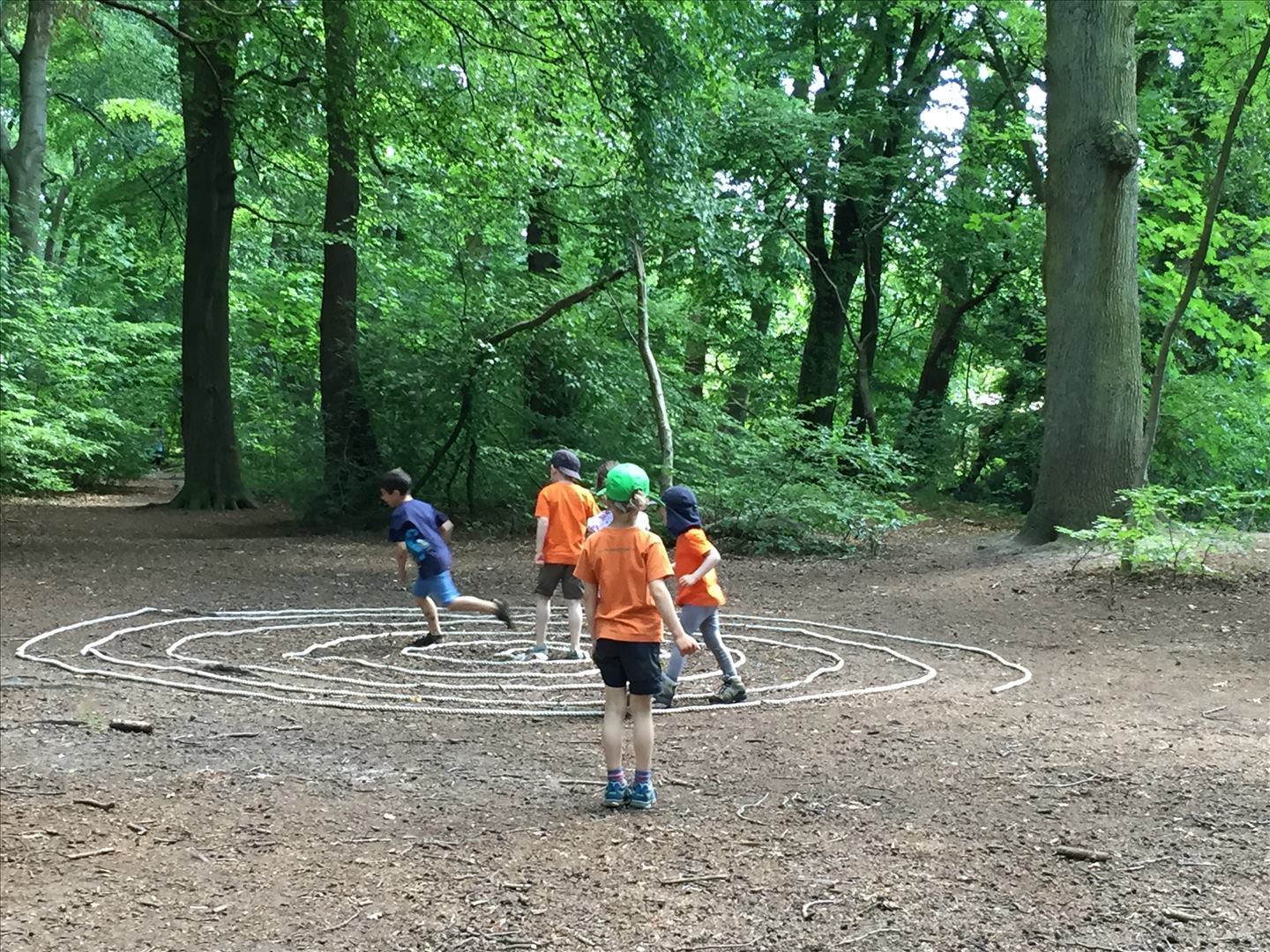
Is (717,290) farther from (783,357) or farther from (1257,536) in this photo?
(1257,536)

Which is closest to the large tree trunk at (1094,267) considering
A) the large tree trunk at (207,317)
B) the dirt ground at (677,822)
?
the dirt ground at (677,822)

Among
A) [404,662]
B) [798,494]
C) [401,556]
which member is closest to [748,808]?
[404,662]

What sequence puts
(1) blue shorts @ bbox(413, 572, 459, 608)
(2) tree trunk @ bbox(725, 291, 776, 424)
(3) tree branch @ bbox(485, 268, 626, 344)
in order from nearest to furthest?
(1) blue shorts @ bbox(413, 572, 459, 608) < (3) tree branch @ bbox(485, 268, 626, 344) < (2) tree trunk @ bbox(725, 291, 776, 424)

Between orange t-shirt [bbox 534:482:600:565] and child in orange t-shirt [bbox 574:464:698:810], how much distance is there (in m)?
2.82

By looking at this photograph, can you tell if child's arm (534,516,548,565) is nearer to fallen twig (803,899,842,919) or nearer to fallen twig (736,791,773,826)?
fallen twig (736,791,773,826)

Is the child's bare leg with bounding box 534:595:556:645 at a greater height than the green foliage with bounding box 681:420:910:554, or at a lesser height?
lesser

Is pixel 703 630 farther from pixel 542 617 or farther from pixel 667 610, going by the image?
pixel 667 610

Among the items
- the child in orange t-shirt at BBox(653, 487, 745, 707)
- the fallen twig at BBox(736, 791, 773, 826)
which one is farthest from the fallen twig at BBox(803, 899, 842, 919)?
the child in orange t-shirt at BBox(653, 487, 745, 707)

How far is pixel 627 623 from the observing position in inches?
187

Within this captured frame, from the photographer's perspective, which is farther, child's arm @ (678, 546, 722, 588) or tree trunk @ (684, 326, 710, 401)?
tree trunk @ (684, 326, 710, 401)

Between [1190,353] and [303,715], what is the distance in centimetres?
1602

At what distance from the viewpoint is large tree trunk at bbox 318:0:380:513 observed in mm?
15945

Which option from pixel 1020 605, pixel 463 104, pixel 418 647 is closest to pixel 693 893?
pixel 418 647

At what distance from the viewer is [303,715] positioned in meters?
6.04
